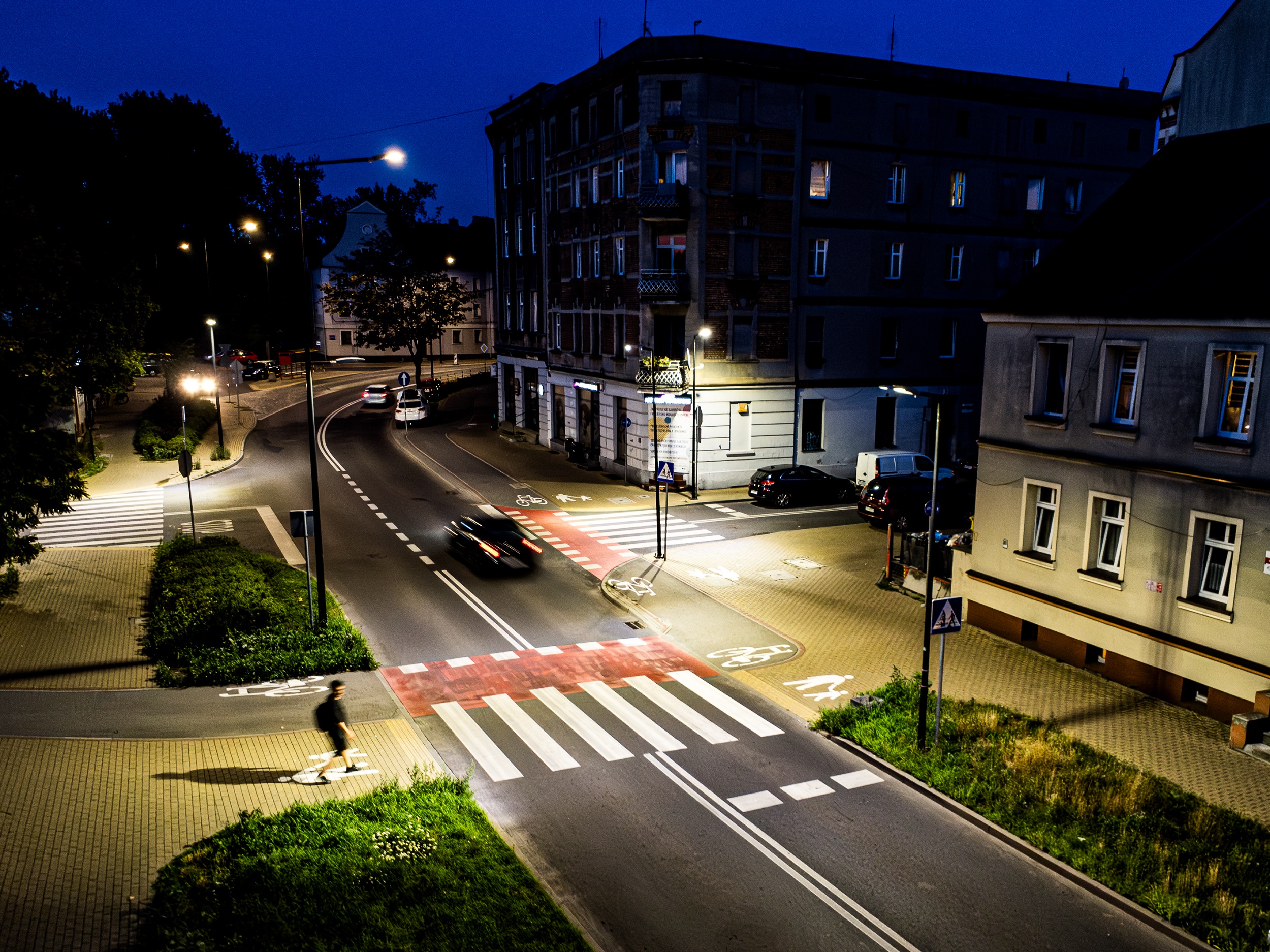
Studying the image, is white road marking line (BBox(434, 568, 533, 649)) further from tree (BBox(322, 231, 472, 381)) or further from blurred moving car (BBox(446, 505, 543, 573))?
tree (BBox(322, 231, 472, 381))

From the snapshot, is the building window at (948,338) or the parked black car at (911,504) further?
the building window at (948,338)

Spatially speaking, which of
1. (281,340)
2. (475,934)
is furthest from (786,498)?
(281,340)

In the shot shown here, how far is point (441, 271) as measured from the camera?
281 ft

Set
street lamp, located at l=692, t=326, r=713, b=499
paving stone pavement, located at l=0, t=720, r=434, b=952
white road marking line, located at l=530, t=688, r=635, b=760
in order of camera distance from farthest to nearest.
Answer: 1. street lamp, located at l=692, t=326, r=713, b=499
2. white road marking line, located at l=530, t=688, r=635, b=760
3. paving stone pavement, located at l=0, t=720, r=434, b=952

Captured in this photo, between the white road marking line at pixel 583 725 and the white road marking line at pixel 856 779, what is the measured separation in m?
3.38

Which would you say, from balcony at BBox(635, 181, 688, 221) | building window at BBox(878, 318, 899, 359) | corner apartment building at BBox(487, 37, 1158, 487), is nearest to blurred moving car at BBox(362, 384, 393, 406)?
corner apartment building at BBox(487, 37, 1158, 487)

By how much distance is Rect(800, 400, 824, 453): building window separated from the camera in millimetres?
38562

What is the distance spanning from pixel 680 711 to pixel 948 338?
29.9 m

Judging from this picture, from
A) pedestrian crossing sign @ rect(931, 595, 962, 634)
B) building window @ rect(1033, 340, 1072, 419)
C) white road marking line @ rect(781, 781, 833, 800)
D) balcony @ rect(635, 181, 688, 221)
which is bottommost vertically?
white road marking line @ rect(781, 781, 833, 800)

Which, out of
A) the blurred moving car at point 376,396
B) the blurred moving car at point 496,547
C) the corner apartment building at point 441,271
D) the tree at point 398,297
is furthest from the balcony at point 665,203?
the corner apartment building at point 441,271

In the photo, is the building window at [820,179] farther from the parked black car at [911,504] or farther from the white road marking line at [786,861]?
the white road marking line at [786,861]

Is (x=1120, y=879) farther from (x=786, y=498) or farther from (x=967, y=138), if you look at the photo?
(x=967, y=138)

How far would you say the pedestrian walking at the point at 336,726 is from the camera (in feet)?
46.5

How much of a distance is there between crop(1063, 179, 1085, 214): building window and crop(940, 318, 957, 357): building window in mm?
7822
